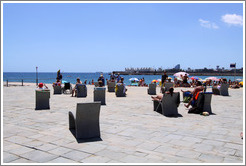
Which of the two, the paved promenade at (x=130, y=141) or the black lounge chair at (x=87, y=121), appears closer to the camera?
the paved promenade at (x=130, y=141)

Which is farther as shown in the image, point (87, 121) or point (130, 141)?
point (87, 121)

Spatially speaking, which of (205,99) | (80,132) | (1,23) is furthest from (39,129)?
(205,99)

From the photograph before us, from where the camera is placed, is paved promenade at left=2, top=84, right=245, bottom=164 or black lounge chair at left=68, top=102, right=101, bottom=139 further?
black lounge chair at left=68, top=102, right=101, bottom=139

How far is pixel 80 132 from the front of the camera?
4.99m

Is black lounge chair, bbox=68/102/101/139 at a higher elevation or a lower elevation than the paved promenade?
higher

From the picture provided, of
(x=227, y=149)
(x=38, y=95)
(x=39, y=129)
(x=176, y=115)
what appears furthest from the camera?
(x=38, y=95)

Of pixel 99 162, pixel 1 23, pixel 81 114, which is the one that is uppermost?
pixel 1 23

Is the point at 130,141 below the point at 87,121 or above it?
below

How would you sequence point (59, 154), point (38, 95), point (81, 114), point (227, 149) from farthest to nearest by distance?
1. point (38, 95)
2. point (81, 114)
3. point (227, 149)
4. point (59, 154)

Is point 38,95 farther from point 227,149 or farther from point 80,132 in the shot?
point 227,149

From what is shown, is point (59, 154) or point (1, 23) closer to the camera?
point (59, 154)

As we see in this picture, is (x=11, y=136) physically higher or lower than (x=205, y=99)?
lower

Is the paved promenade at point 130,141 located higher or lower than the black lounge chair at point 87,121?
lower

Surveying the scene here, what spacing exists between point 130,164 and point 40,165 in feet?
4.32
